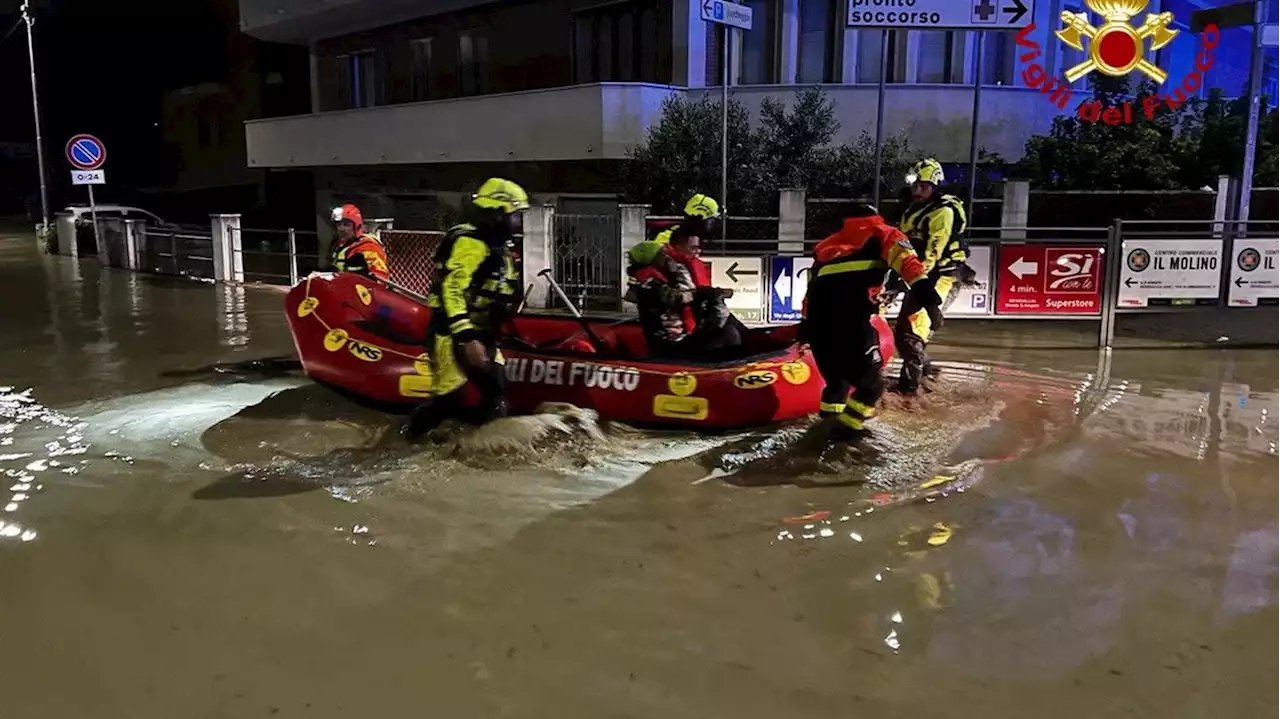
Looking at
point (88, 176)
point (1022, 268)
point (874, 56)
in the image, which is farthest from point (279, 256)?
point (1022, 268)

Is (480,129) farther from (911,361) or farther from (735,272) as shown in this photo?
(911,361)

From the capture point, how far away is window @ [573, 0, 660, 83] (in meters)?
18.6

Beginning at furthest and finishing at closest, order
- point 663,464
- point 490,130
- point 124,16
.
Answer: point 124,16 → point 490,130 → point 663,464

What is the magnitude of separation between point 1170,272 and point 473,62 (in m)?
15.7

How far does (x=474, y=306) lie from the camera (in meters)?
6.25

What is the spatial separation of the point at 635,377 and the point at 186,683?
3.66 meters

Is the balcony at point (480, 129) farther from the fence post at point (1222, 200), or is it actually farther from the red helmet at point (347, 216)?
the red helmet at point (347, 216)

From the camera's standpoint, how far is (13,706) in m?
3.50

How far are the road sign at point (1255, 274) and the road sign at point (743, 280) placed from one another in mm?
4993

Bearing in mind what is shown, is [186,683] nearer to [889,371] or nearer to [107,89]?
[889,371]

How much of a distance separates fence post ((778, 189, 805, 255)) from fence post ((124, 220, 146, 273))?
13928 millimetres

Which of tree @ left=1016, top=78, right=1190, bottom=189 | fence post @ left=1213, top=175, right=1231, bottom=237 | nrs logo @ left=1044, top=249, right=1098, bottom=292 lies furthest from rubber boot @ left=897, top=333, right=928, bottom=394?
tree @ left=1016, top=78, right=1190, bottom=189

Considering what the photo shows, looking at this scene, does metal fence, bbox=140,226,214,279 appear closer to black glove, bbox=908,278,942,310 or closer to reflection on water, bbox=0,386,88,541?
reflection on water, bbox=0,386,88,541

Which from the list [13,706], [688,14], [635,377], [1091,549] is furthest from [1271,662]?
[688,14]
